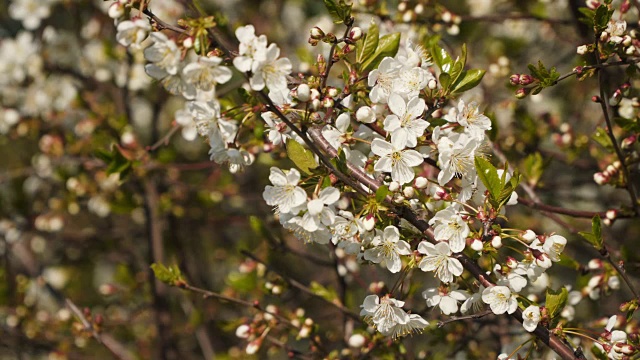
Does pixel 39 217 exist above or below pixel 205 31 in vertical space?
below

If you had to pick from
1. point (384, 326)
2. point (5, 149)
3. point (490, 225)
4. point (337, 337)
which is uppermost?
point (490, 225)

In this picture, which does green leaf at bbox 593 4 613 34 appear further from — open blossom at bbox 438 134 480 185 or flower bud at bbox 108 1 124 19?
flower bud at bbox 108 1 124 19

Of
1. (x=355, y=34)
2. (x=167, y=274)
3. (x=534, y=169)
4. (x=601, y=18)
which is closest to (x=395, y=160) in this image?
(x=355, y=34)

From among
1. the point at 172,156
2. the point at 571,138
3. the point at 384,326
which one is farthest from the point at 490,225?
the point at 172,156

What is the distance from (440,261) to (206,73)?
77cm

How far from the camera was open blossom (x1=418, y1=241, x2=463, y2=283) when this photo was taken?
1.61 m

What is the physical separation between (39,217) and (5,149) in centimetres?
317

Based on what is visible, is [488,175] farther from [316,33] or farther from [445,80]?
[316,33]

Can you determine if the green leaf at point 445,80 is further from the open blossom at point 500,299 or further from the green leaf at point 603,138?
A: the green leaf at point 603,138

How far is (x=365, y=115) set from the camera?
67.6 inches

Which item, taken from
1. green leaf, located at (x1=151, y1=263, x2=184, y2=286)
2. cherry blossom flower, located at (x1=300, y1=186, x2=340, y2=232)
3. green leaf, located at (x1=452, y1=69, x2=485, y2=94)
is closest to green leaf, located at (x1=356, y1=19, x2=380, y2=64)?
green leaf, located at (x1=452, y1=69, x2=485, y2=94)

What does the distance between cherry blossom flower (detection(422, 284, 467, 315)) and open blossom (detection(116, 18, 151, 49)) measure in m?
1.04

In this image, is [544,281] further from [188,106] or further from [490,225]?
[188,106]

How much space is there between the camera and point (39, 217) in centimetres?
409
